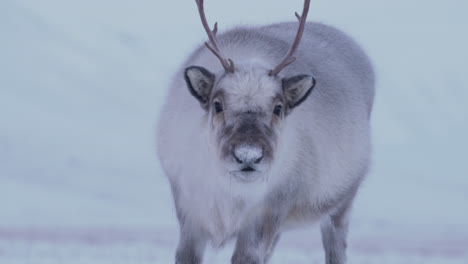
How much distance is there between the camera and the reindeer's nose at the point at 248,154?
18.9ft

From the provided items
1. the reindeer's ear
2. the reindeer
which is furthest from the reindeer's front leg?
the reindeer's ear

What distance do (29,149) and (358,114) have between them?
19659 millimetres

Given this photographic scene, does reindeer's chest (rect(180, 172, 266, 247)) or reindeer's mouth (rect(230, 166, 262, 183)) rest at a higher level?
reindeer's mouth (rect(230, 166, 262, 183))

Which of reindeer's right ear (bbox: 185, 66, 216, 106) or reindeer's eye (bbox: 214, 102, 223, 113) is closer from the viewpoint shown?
reindeer's eye (bbox: 214, 102, 223, 113)

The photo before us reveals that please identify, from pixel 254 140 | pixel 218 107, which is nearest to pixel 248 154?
pixel 254 140

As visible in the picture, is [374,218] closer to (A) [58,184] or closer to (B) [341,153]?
(A) [58,184]

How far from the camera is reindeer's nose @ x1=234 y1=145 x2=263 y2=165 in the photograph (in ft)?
18.9

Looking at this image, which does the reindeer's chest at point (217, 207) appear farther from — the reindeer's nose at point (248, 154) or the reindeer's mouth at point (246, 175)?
the reindeer's nose at point (248, 154)

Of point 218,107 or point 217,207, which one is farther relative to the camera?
point 217,207

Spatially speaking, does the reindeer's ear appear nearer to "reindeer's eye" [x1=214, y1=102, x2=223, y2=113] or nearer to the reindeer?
the reindeer

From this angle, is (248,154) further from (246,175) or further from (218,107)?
(218,107)

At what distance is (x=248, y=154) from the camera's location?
5.75 metres

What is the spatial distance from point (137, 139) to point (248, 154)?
25.0m

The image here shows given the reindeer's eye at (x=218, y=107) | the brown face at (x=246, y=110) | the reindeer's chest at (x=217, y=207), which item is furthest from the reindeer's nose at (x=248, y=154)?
the reindeer's chest at (x=217, y=207)
